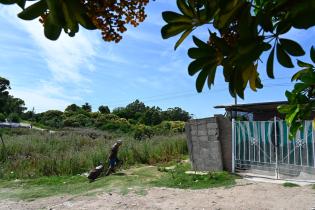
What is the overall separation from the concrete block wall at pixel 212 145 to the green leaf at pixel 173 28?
9.71m

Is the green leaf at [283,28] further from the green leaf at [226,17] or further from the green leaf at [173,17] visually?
the green leaf at [173,17]

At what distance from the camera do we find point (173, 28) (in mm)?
1986

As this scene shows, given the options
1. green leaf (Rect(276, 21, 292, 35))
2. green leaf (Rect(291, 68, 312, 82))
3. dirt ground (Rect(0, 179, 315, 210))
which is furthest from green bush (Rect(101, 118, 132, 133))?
green leaf (Rect(276, 21, 292, 35))

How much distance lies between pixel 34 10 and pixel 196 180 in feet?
30.1

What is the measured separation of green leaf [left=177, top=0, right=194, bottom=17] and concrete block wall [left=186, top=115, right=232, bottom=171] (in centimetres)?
974

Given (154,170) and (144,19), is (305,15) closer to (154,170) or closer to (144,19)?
(144,19)

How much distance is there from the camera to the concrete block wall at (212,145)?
11531mm

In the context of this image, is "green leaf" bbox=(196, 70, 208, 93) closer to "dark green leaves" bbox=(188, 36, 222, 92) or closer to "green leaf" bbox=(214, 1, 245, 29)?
"dark green leaves" bbox=(188, 36, 222, 92)

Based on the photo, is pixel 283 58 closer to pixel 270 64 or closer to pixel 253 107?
pixel 270 64

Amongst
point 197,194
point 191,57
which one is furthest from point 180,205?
point 191,57

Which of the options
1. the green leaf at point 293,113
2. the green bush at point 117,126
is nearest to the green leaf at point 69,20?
the green leaf at point 293,113

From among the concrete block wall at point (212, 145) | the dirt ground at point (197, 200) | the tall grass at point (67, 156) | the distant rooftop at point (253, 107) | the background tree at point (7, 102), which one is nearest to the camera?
the dirt ground at point (197, 200)

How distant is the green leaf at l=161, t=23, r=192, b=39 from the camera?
198cm

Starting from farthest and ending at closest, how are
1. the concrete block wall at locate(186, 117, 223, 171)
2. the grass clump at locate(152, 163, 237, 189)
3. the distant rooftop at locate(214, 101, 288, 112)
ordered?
the distant rooftop at locate(214, 101, 288, 112)
the concrete block wall at locate(186, 117, 223, 171)
the grass clump at locate(152, 163, 237, 189)
